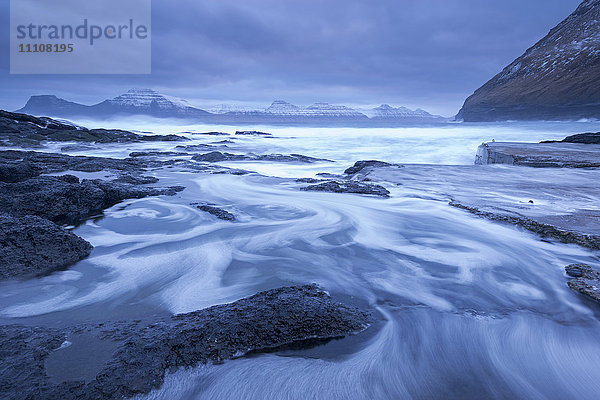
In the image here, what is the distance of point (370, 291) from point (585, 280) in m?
1.73

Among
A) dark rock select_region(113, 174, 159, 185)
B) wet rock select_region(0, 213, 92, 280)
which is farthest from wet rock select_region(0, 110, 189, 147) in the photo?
wet rock select_region(0, 213, 92, 280)

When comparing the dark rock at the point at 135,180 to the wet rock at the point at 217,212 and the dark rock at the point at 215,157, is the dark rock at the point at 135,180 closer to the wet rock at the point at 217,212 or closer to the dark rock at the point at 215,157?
the wet rock at the point at 217,212

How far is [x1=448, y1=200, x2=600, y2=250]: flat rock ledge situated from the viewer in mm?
3347

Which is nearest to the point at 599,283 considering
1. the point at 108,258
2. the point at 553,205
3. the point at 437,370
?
the point at 437,370

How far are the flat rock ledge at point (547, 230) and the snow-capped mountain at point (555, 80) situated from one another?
68.5 meters

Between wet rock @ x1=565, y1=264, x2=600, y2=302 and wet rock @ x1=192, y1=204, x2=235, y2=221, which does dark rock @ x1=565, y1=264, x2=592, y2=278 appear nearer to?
wet rock @ x1=565, y1=264, x2=600, y2=302

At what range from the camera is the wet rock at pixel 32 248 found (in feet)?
8.74

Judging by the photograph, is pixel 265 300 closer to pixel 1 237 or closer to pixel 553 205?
pixel 1 237

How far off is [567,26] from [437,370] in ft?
356

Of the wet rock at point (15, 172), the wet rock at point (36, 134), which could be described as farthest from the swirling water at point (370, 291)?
the wet rock at point (36, 134)

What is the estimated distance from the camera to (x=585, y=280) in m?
2.70

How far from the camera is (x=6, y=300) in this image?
91.8 inches

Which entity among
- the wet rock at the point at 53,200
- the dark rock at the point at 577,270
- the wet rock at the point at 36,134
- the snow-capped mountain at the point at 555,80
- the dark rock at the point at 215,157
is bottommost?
the dark rock at the point at 577,270

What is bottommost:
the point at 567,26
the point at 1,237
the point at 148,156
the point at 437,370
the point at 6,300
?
the point at 437,370
